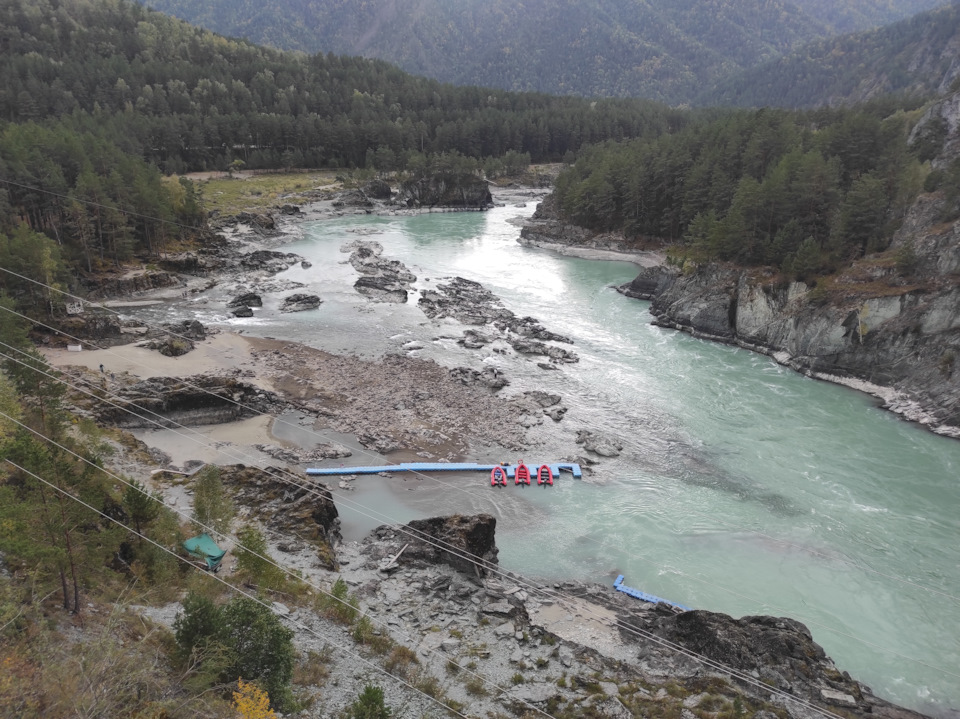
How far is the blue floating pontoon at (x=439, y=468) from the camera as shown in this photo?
27109mm

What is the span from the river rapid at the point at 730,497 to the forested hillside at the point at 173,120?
55.0 ft

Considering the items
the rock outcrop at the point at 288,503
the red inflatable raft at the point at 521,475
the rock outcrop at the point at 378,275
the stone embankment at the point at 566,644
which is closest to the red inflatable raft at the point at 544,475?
the red inflatable raft at the point at 521,475

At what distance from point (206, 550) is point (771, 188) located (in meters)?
49.1

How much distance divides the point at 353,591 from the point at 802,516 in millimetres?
20170

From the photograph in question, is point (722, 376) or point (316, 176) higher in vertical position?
point (316, 176)

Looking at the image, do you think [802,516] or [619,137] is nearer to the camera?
[802,516]

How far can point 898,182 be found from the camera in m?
43.4

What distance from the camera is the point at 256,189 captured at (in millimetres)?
95562

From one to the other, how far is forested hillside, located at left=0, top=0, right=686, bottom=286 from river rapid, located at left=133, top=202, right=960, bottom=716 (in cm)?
1676

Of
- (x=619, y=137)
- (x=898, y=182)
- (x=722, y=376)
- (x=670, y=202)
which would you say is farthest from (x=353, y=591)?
(x=619, y=137)

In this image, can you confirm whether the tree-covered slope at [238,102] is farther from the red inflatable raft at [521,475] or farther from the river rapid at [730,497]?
the red inflatable raft at [521,475]

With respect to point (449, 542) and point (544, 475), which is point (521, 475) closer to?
point (544, 475)

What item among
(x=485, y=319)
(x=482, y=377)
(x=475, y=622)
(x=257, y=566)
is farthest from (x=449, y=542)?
(x=485, y=319)

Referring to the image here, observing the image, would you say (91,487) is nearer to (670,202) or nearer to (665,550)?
(665,550)
